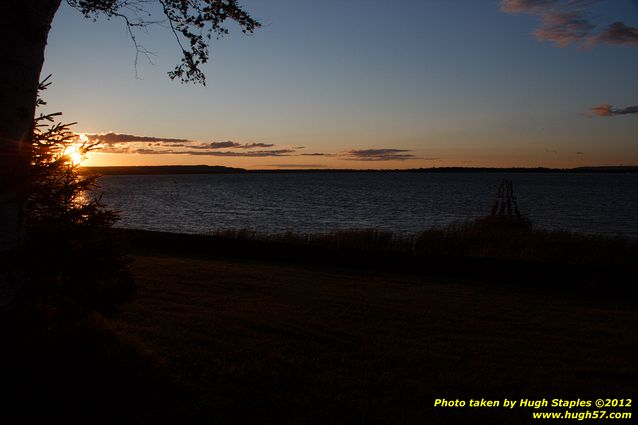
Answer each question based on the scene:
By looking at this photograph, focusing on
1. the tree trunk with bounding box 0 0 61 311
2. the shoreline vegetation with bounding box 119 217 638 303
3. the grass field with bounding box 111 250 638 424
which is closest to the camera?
the tree trunk with bounding box 0 0 61 311

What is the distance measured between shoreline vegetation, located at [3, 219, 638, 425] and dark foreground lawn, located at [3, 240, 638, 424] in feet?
0.08

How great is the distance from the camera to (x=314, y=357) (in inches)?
288

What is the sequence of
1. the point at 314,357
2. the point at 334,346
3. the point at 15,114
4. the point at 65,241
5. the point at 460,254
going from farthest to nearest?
the point at 460,254 < the point at 334,346 < the point at 314,357 < the point at 65,241 < the point at 15,114

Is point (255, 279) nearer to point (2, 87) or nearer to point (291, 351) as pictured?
point (291, 351)

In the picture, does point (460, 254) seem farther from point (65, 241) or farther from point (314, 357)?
point (65, 241)

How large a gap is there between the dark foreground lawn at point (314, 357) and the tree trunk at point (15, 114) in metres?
1.74

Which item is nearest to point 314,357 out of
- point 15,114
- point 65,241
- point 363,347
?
point 363,347

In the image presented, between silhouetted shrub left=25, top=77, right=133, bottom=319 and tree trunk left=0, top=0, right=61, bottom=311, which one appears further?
silhouetted shrub left=25, top=77, right=133, bottom=319

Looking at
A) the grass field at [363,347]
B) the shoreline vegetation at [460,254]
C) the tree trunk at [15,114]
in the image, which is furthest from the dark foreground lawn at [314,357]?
the shoreline vegetation at [460,254]

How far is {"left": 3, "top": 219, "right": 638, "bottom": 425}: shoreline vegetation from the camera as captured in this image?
5.48 metres

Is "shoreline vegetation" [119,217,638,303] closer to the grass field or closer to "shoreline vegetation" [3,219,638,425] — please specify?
"shoreline vegetation" [3,219,638,425]

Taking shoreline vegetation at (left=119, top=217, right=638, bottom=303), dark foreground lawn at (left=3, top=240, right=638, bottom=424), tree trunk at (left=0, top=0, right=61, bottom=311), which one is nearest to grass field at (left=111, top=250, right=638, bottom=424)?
dark foreground lawn at (left=3, top=240, right=638, bottom=424)

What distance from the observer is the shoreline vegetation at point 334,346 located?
5480 millimetres

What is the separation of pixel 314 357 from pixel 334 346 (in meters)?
0.71
